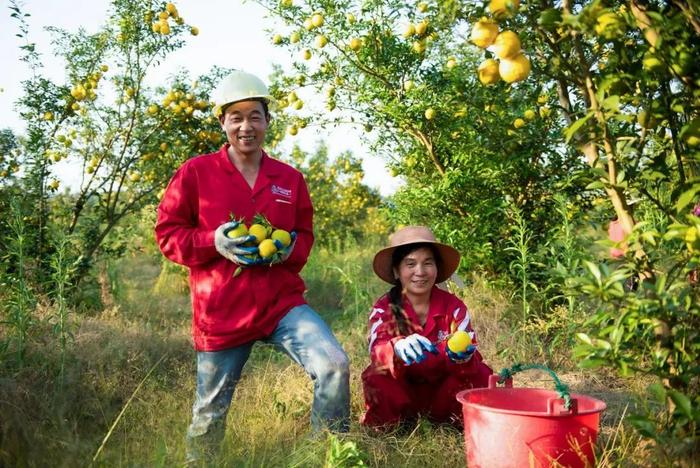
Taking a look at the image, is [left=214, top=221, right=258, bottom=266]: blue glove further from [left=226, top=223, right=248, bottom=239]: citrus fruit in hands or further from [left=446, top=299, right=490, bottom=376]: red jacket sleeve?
[left=446, top=299, right=490, bottom=376]: red jacket sleeve

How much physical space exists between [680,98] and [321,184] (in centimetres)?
893

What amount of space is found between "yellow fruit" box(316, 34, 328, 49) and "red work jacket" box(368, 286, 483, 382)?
2.44 metres

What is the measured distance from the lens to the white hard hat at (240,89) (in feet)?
9.54

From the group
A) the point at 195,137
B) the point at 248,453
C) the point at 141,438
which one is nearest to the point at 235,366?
the point at 248,453

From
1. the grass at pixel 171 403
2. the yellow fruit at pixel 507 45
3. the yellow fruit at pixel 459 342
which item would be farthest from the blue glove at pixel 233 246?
the yellow fruit at pixel 507 45

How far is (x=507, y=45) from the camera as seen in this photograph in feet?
6.43

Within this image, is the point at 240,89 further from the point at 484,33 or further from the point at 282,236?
the point at 484,33

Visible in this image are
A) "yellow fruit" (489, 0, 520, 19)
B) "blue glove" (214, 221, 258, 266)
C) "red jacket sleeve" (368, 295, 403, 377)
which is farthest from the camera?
"red jacket sleeve" (368, 295, 403, 377)

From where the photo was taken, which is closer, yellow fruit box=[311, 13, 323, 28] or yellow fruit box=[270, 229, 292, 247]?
yellow fruit box=[270, 229, 292, 247]

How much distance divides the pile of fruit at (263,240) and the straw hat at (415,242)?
0.57 meters

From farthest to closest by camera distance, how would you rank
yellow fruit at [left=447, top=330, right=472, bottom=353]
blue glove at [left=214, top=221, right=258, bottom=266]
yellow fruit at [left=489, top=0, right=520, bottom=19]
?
yellow fruit at [left=447, top=330, right=472, bottom=353], blue glove at [left=214, top=221, right=258, bottom=266], yellow fruit at [left=489, top=0, right=520, bottom=19]

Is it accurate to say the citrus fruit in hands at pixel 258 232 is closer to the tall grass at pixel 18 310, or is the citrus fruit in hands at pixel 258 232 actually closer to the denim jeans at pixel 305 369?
the denim jeans at pixel 305 369

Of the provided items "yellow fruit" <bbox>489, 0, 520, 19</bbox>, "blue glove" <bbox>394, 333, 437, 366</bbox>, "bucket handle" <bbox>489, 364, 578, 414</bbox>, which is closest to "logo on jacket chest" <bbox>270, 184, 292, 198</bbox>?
"blue glove" <bbox>394, 333, 437, 366</bbox>

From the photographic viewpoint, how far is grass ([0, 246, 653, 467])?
254cm
